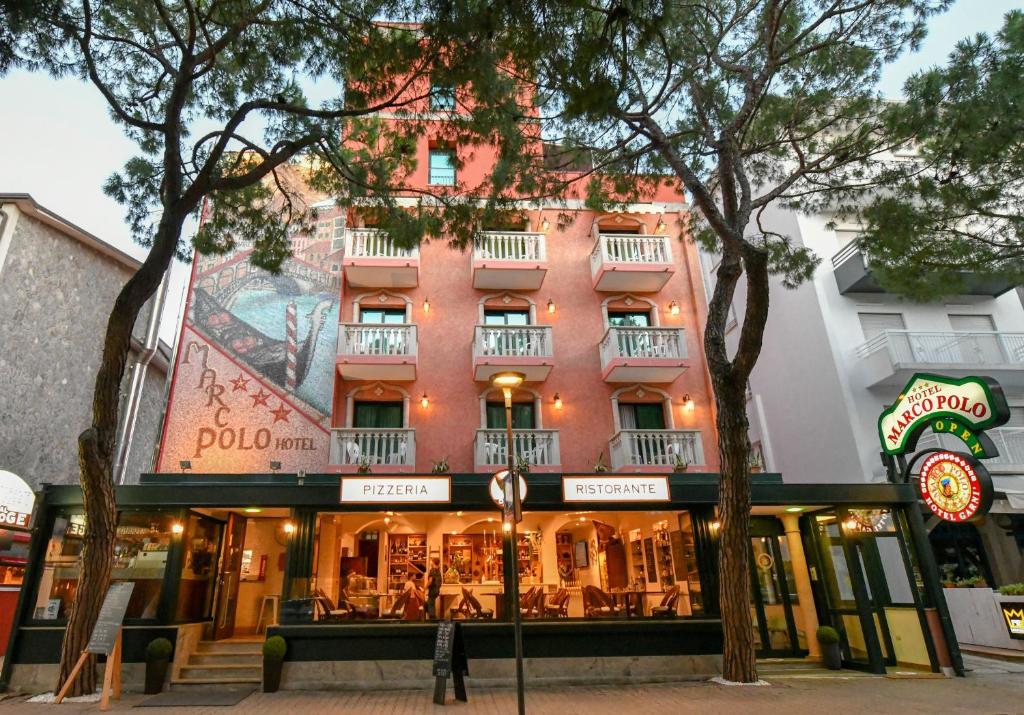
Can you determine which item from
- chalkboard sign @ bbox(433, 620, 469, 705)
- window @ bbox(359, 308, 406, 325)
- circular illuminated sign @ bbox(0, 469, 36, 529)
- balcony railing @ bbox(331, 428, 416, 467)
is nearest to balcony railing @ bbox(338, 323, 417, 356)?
window @ bbox(359, 308, 406, 325)

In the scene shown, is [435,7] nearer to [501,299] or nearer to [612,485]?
[612,485]

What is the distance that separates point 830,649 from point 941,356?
29.0 ft

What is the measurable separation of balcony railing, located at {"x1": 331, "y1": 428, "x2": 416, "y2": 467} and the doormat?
15.5 ft

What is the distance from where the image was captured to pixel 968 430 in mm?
9141

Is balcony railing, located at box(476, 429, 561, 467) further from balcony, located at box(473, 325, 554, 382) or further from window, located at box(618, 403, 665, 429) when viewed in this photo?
window, located at box(618, 403, 665, 429)

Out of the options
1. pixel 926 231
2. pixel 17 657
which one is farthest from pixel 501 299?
pixel 17 657

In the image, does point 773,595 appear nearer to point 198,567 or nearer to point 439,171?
point 198,567

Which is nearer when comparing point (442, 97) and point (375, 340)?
point (442, 97)

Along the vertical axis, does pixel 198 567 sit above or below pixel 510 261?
below

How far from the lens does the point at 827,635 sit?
1027 centimetres

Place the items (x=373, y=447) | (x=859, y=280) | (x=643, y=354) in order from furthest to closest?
1. (x=859, y=280)
2. (x=643, y=354)
3. (x=373, y=447)

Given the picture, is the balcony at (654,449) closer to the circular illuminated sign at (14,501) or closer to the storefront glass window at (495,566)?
the storefront glass window at (495,566)

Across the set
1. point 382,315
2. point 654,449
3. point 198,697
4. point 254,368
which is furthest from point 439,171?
point 198,697

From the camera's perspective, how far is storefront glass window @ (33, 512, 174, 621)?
9.35 metres
